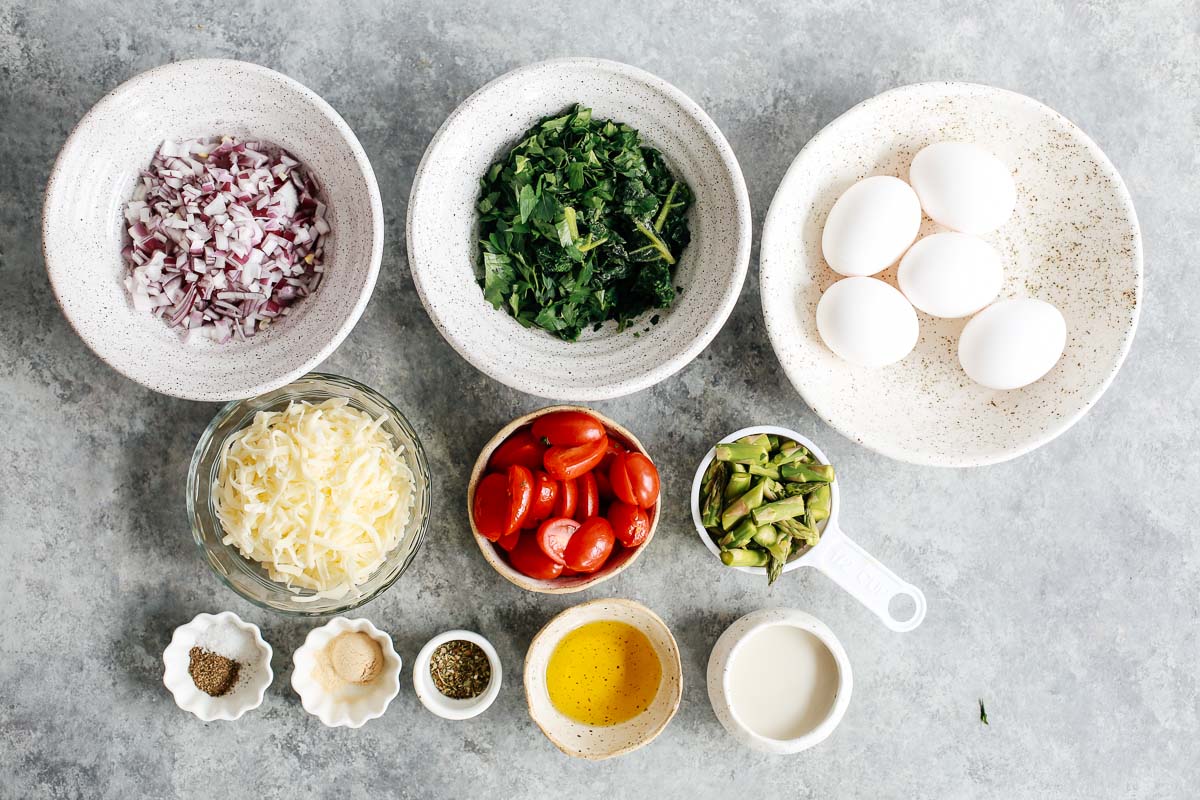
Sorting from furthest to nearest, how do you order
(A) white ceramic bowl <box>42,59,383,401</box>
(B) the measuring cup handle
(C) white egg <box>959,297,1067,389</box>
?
(B) the measuring cup handle, (C) white egg <box>959,297,1067,389</box>, (A) white ceramic bowl <box>42,59,383,401</box>

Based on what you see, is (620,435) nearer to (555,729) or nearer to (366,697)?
(555,729)

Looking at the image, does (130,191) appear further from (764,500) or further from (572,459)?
(764,500)

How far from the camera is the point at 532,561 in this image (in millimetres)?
1666

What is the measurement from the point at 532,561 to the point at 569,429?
0.91 feet

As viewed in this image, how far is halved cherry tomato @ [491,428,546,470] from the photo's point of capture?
5.53 feet

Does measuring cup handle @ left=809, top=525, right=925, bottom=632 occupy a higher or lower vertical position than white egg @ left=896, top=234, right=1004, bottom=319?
lower

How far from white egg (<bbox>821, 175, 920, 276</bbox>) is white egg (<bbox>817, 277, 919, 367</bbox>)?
0.04 m

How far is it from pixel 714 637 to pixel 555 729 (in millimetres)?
405

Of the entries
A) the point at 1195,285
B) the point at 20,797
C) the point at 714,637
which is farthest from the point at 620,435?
the point at 20,797

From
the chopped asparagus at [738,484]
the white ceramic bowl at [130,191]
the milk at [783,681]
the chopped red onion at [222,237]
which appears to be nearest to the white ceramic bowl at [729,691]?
the milk at [783,681]

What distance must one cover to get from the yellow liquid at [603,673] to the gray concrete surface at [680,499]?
102mm

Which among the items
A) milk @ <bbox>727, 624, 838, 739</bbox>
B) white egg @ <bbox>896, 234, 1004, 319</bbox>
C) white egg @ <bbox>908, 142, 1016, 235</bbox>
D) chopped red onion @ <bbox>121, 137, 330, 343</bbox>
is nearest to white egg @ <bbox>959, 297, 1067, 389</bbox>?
white egg @ <bbox>896, 234, 1004, 319</bbox>

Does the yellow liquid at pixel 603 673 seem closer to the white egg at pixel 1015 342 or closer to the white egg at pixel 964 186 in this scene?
the white egg at pixel 1015 342

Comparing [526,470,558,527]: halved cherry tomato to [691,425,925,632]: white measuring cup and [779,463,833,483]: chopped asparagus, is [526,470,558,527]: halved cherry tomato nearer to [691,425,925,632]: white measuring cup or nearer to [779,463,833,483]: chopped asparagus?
[691,425,925,632]: white measuring cup
